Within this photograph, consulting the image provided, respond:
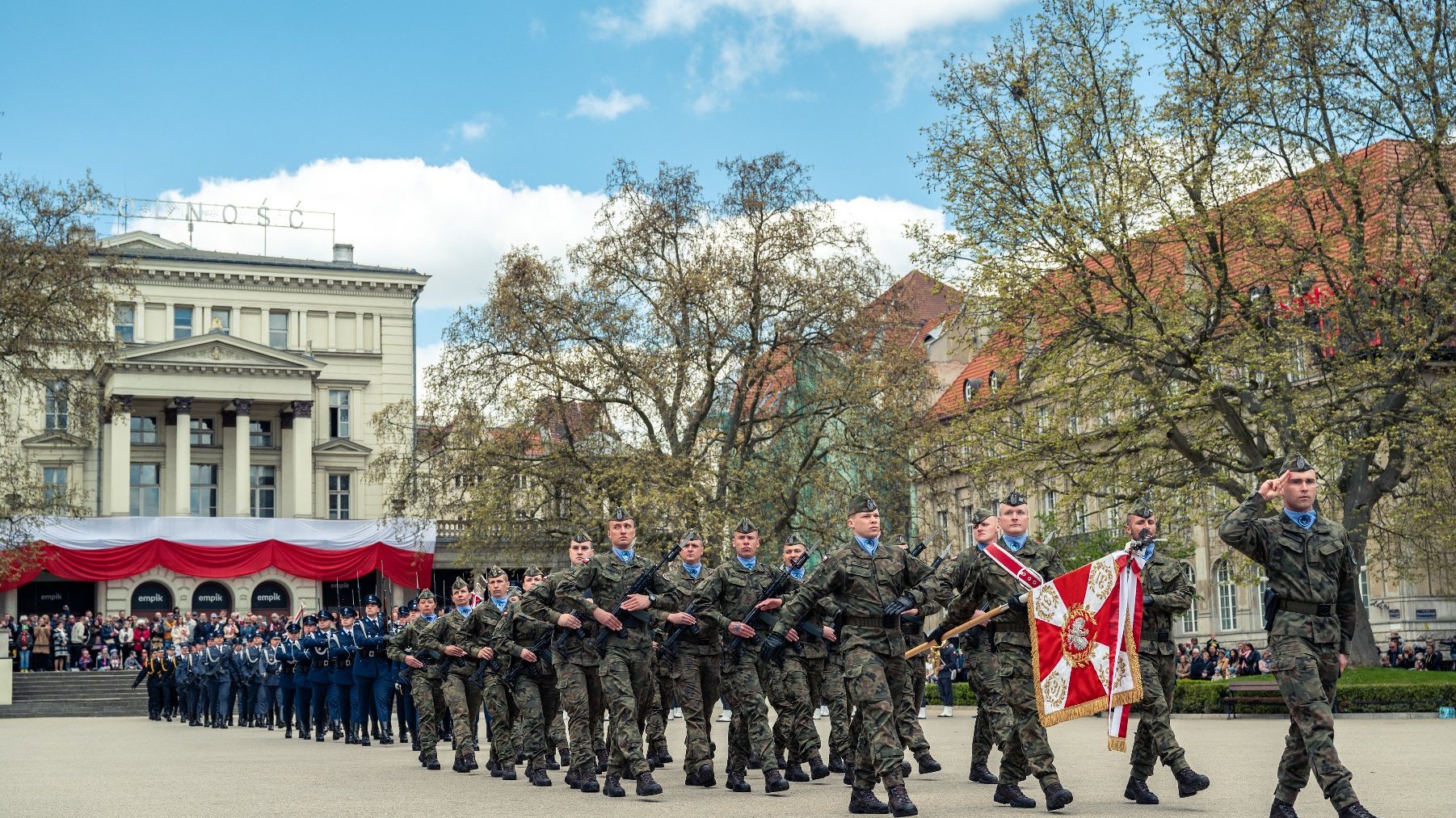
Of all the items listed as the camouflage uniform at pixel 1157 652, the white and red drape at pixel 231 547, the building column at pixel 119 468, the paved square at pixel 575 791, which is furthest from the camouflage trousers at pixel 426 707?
the building column at pixel 119 468

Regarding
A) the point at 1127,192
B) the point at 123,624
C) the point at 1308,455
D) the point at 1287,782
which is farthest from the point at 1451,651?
the point at 123,624

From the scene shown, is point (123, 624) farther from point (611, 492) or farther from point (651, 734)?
point (651, 734)

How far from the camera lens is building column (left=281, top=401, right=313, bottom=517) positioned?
230 ft

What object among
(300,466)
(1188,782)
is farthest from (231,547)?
(1188,782)

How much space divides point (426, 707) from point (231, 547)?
4531 cm

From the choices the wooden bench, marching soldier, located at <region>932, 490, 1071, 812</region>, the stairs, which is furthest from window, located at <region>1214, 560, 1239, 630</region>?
marching soldier, located at <region>932, 490, 1071, 812</region>

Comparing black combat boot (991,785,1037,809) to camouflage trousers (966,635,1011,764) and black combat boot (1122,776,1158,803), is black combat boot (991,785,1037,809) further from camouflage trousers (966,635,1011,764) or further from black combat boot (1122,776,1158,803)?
camouflage trousers (966,635,1011,764)

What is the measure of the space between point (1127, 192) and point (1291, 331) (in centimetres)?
444

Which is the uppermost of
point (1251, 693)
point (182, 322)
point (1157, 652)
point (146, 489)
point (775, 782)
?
point (182, 322)

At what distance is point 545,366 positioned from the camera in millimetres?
42469

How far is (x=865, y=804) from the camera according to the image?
11.9 meters

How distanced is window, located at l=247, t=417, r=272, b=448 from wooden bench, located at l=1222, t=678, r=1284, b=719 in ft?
170

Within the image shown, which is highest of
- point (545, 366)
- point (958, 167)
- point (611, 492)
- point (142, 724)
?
point (958, 167)

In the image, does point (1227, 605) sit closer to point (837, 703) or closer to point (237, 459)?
point (237, 459)
